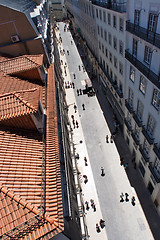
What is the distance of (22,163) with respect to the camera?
10.1 m

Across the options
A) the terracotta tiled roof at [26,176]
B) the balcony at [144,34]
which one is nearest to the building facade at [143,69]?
the balcony at [144,34]

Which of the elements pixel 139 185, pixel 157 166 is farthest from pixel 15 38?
pixel 139 185

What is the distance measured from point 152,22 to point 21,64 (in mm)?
13360

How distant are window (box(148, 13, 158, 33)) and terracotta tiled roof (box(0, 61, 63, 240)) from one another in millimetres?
10275

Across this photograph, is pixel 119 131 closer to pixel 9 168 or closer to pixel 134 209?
pixel 134 209

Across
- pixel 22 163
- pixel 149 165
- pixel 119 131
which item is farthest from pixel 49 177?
pixel 119 131

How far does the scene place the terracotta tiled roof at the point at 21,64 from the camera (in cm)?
1705

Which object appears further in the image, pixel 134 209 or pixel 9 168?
pixel 134 209

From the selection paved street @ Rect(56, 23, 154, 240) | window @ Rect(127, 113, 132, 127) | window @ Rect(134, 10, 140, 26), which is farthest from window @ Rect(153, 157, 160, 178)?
window @ Rect(134, 10, 140, 26)

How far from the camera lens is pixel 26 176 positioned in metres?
9.41

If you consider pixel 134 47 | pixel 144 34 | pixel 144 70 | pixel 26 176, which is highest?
pixel 144 34

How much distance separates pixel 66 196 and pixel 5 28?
22.1 meters

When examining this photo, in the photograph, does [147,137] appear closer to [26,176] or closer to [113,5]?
[26,176]

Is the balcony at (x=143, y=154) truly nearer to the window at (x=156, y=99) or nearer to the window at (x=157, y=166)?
the window at (x=157, y=166)
